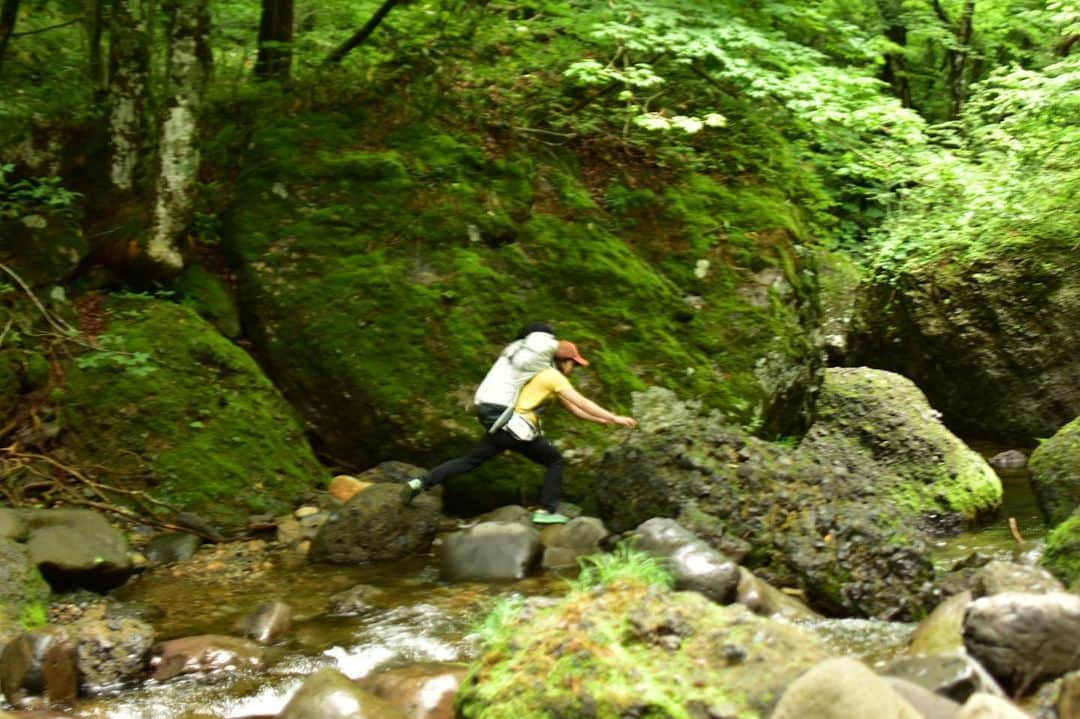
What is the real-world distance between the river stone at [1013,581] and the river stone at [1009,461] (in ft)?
23.7

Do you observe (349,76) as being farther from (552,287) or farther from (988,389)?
(988,389)

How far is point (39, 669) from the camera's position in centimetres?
472

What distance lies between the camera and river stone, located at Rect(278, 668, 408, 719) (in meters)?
4.12

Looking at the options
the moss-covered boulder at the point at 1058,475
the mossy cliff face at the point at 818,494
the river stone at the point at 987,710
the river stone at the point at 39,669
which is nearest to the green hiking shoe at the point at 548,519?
the mossy cliff face at the point at 818,494

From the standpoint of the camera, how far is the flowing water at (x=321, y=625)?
4.82 meters

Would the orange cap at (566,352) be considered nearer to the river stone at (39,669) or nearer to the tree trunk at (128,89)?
the river stone at (39,669)

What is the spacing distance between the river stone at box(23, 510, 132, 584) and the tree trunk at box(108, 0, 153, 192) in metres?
3.70

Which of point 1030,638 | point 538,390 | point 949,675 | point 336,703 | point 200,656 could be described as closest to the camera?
point 949,675

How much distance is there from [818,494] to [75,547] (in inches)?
200

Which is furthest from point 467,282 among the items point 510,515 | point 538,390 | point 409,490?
point 409,490

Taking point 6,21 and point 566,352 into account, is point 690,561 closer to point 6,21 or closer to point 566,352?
point 566,352

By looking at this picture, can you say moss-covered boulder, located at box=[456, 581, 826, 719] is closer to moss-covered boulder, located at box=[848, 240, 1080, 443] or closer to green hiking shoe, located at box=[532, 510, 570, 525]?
green hiking shoe, located at box=[532, 510, 570, 525]

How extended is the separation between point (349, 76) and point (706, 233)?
13.5 ft

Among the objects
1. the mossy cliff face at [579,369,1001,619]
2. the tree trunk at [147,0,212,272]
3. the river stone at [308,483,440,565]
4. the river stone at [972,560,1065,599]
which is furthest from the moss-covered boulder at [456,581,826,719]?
the tree trunk at [147,0,212,272]
